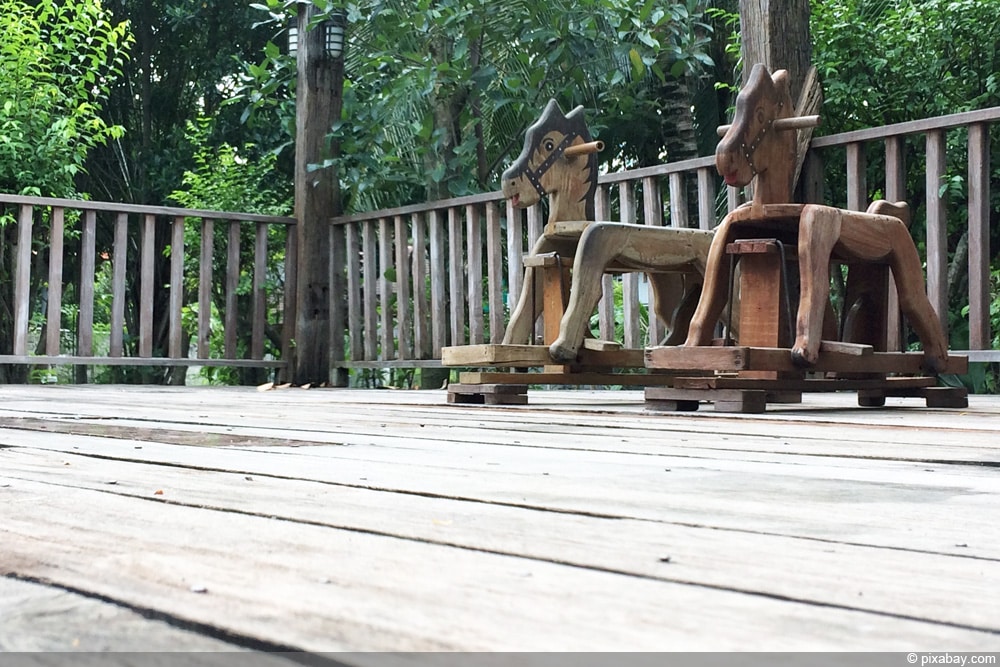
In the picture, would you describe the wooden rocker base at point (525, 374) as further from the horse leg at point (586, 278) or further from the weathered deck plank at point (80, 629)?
the weathered deck plank at point (80, 629)

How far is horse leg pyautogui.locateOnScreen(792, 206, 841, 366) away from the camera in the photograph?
7.78ft

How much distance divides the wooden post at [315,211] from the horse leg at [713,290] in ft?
10.8

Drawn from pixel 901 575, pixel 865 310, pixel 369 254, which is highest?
pixel 369 254

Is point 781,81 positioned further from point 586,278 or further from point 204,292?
point 204,292


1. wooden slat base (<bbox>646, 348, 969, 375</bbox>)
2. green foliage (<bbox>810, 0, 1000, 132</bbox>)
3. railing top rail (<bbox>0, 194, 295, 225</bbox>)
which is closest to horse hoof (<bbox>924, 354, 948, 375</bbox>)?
wooden slat base (<bbox>646, 348, 969, 375</bbox>)

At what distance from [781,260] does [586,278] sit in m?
0.49

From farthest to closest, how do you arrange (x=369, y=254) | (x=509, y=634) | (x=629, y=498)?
(x=369, y=254) < (x=629, y=498) < (x=509, y=634)

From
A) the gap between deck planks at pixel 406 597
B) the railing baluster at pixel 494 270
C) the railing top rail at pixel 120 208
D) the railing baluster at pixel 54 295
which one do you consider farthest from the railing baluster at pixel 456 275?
the gap between deck planks at pixel 406 597

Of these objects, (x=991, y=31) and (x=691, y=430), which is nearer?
(x=691, y=430)

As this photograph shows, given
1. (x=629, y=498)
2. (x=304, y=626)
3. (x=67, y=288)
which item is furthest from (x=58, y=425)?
(x=67, y=288)

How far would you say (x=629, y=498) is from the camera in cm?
100

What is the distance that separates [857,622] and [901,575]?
0.44ft

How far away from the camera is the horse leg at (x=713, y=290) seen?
2.54 meters

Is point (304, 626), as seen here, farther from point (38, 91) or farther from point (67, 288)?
point (67, 288)
